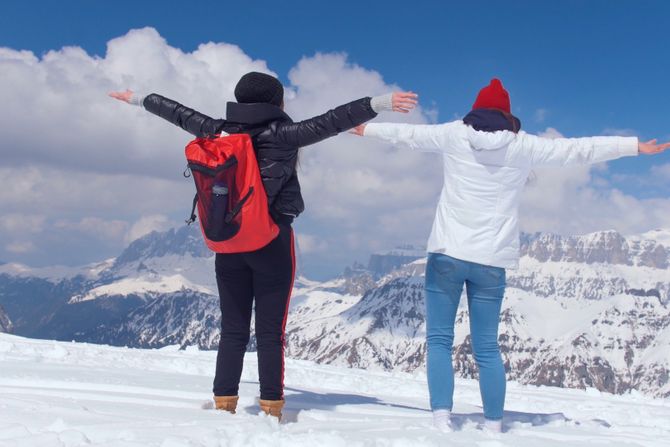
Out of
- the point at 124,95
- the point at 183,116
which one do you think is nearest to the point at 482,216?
the point at 183,116

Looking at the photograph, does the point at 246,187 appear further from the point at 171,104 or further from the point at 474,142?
the point at 474,142

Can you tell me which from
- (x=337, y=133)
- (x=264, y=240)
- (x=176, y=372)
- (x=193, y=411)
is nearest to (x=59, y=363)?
(x=176, y=372)

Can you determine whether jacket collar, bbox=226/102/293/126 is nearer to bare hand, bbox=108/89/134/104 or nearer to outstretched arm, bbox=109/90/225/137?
outstretched arm, bbox=109/90/225/137

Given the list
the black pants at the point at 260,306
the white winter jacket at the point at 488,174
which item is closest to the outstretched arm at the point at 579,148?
the white winter jacket at the point at 488,174

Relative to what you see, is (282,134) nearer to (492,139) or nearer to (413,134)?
(413,134)

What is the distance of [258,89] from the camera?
6.38m

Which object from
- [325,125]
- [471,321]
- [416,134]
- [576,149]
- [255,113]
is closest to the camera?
[325,125]

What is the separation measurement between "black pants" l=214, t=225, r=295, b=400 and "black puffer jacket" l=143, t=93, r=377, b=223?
0.34 metres

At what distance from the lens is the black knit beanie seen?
639cm

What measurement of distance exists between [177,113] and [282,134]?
60.4 inches

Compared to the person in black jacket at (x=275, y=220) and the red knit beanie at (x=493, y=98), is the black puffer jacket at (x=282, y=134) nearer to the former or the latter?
the person in black jacket at (x=275, y=220)

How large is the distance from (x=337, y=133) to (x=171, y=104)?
2145mm

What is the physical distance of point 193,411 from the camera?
6312mm

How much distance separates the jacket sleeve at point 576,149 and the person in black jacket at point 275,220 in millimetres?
1358
